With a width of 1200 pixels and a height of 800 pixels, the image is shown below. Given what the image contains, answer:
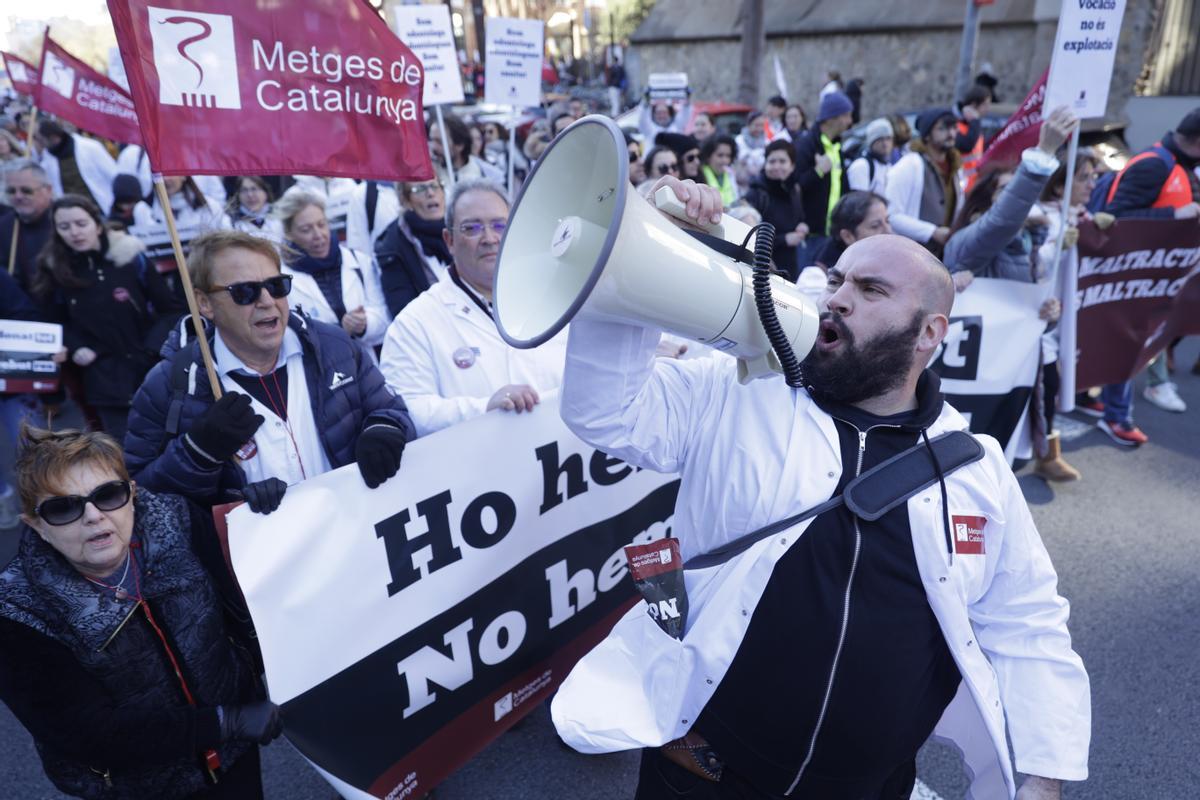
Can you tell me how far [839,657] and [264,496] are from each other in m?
1.35

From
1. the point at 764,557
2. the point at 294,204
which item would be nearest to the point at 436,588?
the point at 764,557

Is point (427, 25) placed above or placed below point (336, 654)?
above

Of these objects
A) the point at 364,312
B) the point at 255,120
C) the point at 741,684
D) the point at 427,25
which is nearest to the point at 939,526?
the point at 741,684

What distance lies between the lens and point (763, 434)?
160cm

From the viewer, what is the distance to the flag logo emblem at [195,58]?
1996mm

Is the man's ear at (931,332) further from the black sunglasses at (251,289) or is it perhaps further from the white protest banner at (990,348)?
the white protest banner at (990,348)

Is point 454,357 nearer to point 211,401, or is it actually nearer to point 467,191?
point 467,191

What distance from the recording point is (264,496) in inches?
73.7

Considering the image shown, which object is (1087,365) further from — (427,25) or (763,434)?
(427,25)

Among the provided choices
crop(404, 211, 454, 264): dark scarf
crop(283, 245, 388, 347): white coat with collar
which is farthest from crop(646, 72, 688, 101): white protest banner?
crop(283, 245, 388, 347): white coat with collar

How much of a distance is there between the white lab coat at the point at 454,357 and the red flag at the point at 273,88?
45cm

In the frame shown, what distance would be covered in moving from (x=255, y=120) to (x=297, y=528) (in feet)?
3.89

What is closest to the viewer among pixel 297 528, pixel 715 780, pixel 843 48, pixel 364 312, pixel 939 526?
pixel 939 526

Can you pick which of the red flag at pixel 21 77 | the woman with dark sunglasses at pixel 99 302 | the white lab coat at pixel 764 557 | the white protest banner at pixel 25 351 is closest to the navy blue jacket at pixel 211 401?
the white lab coat at pixel 764 557
